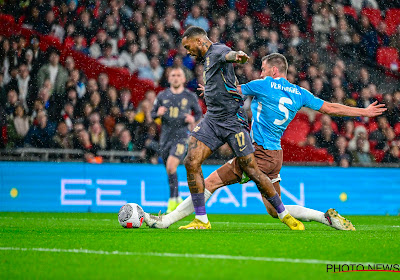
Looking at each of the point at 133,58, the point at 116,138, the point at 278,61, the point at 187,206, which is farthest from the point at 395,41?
the point at 187,206

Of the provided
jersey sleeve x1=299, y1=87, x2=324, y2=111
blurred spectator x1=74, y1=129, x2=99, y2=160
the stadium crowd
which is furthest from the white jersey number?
blurred spectator x1=74, y1=129, x2=99, y2=160

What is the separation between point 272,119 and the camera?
304 inches

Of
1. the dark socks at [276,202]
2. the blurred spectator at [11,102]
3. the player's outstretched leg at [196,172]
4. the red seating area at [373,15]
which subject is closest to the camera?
the player's outstretched leg at [196,172]

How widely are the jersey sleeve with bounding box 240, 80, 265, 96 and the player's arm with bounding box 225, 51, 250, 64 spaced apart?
667 mm

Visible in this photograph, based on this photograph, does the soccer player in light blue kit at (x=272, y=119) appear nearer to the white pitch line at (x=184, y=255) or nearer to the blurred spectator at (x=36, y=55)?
the white pitch line at (x=184, y=255)

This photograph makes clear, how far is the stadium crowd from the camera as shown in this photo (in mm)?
13383

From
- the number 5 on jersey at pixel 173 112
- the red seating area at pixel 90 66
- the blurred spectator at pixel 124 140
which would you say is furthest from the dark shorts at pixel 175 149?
the red seating area at pixel 90 66

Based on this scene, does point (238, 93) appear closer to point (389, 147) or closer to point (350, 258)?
point (350, 258)

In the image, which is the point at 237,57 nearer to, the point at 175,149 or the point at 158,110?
the point at 158,110

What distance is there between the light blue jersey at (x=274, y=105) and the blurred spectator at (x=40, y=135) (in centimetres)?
617

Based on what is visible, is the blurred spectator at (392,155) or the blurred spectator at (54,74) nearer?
the blurred spectator at (54,74)

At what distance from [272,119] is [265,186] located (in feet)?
2.74

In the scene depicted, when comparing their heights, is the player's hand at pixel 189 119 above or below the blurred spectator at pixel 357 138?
above

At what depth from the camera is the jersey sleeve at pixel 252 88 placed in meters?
7.49
